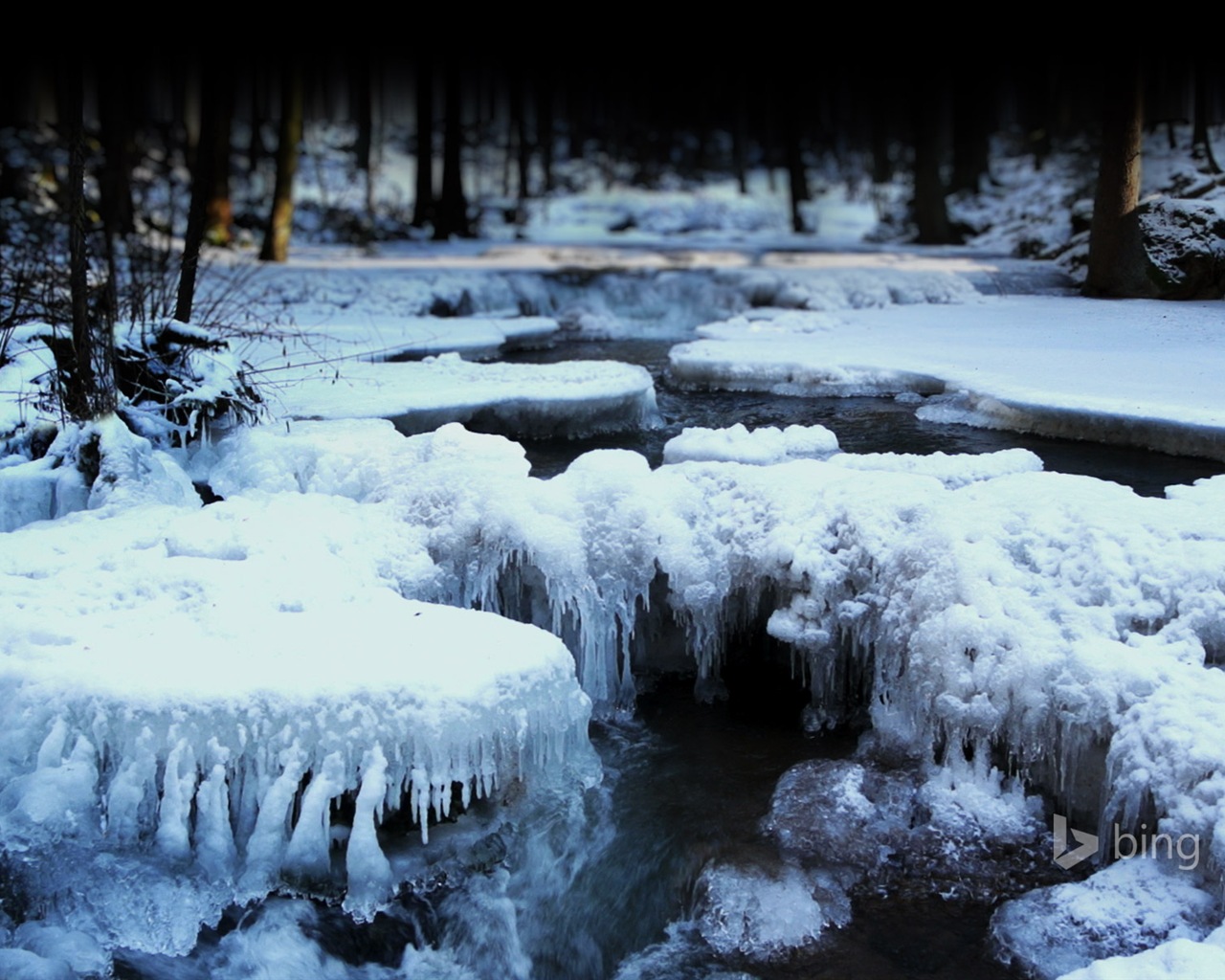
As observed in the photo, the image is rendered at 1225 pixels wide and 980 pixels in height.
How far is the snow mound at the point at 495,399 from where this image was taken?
22.5 feet

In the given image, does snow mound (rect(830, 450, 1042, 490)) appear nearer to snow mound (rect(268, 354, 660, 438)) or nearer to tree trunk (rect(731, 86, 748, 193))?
snow mound (rect(268, 354, 660, 438))

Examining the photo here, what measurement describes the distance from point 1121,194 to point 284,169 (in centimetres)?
995

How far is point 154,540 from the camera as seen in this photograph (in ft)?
15.5

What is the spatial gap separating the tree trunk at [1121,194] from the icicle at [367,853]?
9.82 metres

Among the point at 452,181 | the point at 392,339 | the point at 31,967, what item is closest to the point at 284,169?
Result: the point at 452,181

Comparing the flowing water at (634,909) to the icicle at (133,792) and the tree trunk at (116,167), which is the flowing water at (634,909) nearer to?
the icicle at (133,792)

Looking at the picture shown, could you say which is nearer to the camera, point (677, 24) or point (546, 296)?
point (546, 296)

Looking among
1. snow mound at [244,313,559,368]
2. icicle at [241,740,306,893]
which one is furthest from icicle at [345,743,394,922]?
snow mound at [244,313,559,368]

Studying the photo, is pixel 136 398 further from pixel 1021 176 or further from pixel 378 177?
pixel 378 177

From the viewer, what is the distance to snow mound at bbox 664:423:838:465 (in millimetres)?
5938

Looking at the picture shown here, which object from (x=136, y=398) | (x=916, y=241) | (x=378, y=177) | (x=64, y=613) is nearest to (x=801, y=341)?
(x=136, y=398)

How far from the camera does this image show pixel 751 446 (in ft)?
A: 19.7

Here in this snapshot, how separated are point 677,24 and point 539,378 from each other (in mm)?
30897

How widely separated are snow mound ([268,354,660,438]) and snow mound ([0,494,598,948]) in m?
2.79
